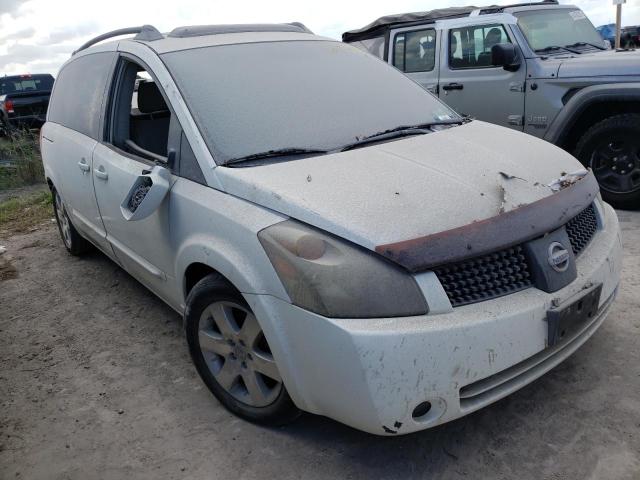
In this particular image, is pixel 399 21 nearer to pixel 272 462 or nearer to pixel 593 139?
pixel 593 139

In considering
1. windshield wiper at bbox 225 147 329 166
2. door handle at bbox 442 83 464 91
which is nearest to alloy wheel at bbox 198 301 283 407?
windshield wiper at bbox 225 147 329 166

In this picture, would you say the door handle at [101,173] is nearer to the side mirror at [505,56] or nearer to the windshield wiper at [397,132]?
the windshield wiper at [397,132]

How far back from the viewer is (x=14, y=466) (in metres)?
2.61

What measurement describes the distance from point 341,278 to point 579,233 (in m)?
1.18

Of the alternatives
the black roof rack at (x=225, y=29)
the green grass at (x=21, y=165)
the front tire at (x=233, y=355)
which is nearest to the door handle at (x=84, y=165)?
the black roof rack at (x=225, y=29)

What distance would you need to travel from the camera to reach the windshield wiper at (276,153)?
8.81ft

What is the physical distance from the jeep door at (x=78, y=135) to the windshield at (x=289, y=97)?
3.42ft

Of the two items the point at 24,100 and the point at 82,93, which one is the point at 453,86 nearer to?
the point at 82,93

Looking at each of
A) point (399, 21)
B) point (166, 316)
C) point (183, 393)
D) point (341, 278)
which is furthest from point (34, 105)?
point (341, 278)

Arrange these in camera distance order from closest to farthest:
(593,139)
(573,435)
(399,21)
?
(573,435), (593,139), (399,21)

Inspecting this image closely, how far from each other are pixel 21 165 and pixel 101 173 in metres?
7.09

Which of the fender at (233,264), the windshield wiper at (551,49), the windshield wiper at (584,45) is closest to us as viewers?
the fender at (233,264)

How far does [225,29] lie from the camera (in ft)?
11.7

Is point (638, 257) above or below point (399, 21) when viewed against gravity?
below
